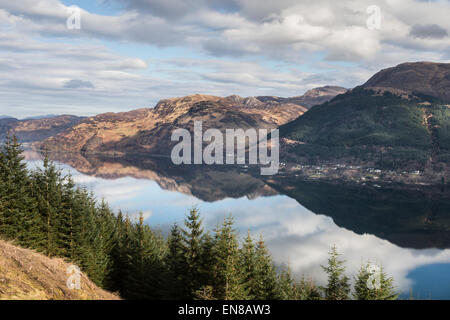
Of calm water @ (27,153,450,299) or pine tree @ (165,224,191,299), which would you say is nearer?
pine tree @ (165,224,191,299)

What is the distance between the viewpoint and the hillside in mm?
18547

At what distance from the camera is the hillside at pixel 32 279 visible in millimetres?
18547

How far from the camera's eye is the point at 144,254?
48.4 meters

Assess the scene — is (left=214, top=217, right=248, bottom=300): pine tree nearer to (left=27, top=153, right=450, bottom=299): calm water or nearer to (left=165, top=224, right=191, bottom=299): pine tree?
(left=165, top=224, right=191, bottom=299): pine tree

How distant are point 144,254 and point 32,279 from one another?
27335 millimetres

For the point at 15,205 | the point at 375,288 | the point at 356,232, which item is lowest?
the point at 356,232

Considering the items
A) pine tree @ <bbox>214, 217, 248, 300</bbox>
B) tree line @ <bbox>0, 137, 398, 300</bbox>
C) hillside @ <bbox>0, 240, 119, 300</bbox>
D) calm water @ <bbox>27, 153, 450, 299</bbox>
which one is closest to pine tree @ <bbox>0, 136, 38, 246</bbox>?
tree line @ <bbox>0, 137, 398, 300</bbox>

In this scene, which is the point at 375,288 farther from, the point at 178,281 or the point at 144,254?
the point at 144,254

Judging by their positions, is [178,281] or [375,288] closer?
[375,288]

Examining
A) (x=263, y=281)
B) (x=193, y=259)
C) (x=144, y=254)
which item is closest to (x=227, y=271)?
(x=193, y=259)

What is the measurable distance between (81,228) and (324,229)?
13046 centimetres

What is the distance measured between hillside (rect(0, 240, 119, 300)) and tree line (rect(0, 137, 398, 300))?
43.4 ft
